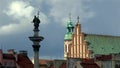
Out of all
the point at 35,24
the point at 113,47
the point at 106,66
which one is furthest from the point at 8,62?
the point at 113,47

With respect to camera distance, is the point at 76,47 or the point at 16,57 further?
the point at 76,47

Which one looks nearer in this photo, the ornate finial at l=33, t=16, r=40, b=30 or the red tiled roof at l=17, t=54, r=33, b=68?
the ornate finial at l=33, t=16, r=40, b=30

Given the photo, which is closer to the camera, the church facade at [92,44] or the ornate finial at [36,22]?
the ornate finial at [36,22]

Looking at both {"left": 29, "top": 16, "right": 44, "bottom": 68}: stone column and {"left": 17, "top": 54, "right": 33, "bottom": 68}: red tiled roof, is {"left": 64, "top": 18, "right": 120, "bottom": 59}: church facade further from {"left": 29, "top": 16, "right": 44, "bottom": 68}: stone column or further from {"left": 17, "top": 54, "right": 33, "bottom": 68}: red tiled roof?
{"left": 29, "top": 16, "right": 44, "bottom": 68}: stone column

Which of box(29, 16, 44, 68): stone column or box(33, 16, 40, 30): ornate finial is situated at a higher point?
box(33, 16, 40, 30): ornate finial

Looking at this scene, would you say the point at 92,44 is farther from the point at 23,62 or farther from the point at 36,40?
the point at 36,40

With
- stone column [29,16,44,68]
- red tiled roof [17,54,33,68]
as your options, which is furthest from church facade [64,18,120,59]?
stone column [29,16,44,68]

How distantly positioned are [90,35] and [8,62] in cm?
5610

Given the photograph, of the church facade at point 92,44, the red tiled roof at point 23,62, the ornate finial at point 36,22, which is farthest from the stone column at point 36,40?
the church facade at point 92,44

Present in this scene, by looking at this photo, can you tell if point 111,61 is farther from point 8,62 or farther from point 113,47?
point 113,47

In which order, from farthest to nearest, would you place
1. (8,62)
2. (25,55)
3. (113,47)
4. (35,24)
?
(113,47) < (25,55) < (8,62) < (35,24)

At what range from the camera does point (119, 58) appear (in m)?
133

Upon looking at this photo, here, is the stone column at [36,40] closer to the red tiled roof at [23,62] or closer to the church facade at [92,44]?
the red tiled roof at [23,62]

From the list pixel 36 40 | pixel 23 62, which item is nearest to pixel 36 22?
pixel 36 40
